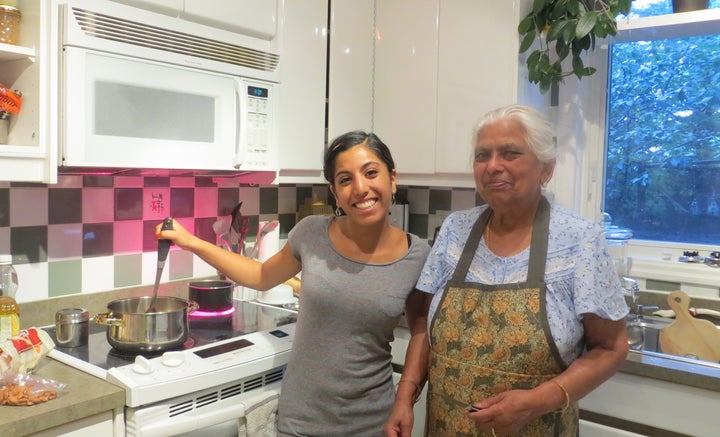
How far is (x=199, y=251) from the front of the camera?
1.58 m

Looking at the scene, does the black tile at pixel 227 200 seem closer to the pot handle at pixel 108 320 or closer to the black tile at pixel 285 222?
the black tile at pixel 285 222

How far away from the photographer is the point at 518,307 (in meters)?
1.21

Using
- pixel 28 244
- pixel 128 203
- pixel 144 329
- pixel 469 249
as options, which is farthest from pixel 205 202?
pixel 469 249

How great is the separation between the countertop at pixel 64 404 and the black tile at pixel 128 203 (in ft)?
1.86

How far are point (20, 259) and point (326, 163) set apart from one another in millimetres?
930

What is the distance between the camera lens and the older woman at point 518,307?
1.17 m

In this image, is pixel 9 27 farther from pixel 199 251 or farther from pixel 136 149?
pixel 199 251

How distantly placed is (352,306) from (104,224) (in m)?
0.94

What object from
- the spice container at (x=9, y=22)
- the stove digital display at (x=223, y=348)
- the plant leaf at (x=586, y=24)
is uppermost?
the plant leaf at (x=586, y=24)

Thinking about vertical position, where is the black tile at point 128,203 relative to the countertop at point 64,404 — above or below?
above

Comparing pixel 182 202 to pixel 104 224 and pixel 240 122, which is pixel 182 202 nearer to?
pixel 104 224

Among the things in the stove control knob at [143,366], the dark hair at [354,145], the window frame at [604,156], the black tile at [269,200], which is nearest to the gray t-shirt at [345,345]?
the dark hair at [354,145]

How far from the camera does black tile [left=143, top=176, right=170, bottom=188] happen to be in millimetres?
1983

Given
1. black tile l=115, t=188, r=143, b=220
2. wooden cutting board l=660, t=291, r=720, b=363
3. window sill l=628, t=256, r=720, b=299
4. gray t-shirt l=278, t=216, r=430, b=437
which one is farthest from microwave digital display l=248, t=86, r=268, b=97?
window sill l=628, t=256, r=720, b=299
